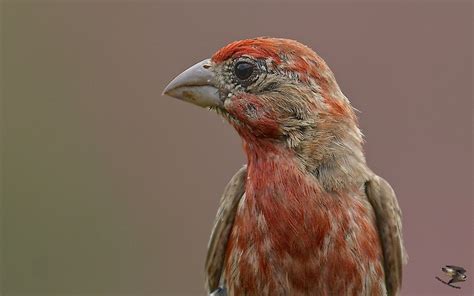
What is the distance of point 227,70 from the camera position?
16.9 feet

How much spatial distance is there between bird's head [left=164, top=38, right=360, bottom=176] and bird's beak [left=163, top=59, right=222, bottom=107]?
0.04 ft

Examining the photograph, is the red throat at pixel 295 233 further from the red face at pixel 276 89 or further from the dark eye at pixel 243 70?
the dark eye at pixel 243 70

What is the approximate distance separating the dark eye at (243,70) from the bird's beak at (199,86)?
14 cm

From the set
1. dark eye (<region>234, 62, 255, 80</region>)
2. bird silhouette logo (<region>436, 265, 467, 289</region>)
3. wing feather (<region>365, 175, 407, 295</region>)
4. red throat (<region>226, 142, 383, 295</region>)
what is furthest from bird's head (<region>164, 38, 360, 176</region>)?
bird silhouette logo (<region>436, 265, 467, 289</region>)

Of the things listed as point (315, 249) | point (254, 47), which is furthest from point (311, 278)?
point (254, 47)

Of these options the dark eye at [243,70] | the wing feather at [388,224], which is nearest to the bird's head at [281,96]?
the dark eye at [243,70]

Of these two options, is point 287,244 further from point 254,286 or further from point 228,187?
point 228,187

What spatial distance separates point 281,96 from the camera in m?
5.05

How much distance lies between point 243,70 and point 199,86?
26 cm

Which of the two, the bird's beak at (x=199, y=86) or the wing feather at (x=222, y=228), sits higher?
the bird's beak at (x=199, y=86)

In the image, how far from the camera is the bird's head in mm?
5012

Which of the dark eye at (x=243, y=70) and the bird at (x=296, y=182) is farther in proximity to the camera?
the dark eye at (x=243, y=70)

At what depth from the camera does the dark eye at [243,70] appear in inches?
200

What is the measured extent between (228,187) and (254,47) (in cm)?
86
